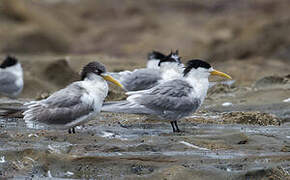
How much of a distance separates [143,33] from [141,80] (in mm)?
14483

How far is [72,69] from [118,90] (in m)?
3.26

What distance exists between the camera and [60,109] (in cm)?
704

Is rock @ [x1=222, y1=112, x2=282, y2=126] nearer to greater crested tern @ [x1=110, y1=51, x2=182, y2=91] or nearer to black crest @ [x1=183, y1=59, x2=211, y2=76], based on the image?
black crest @ [x1=183, y1=59, x2=211, y2=76]

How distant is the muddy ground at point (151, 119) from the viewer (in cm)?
589

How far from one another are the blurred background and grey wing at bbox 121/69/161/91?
3867mm

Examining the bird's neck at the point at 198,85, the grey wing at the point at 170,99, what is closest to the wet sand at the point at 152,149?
the grey wing at the point at 170,99

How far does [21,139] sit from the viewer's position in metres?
6.81

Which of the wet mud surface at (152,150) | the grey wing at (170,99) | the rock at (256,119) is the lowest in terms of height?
the wet mud surface at (152,150)

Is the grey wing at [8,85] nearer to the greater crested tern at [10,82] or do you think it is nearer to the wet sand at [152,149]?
the greater crested tern at [10,82]

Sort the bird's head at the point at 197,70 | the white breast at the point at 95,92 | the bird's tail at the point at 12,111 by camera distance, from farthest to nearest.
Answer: the bird's tail at the point at 12,111, the bird's head at the point at 197,70, the white breast at the point at 95,92

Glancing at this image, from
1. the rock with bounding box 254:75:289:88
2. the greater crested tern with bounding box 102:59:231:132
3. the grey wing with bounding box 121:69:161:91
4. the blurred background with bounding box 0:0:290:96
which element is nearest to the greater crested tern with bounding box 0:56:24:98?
the blurred background with bounding box 0:0:290:96

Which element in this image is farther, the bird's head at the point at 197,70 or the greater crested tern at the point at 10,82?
the greater crested tern at the point at 10,82

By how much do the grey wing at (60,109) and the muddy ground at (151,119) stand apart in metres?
0.19

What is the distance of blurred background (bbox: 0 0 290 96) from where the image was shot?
18156mm
